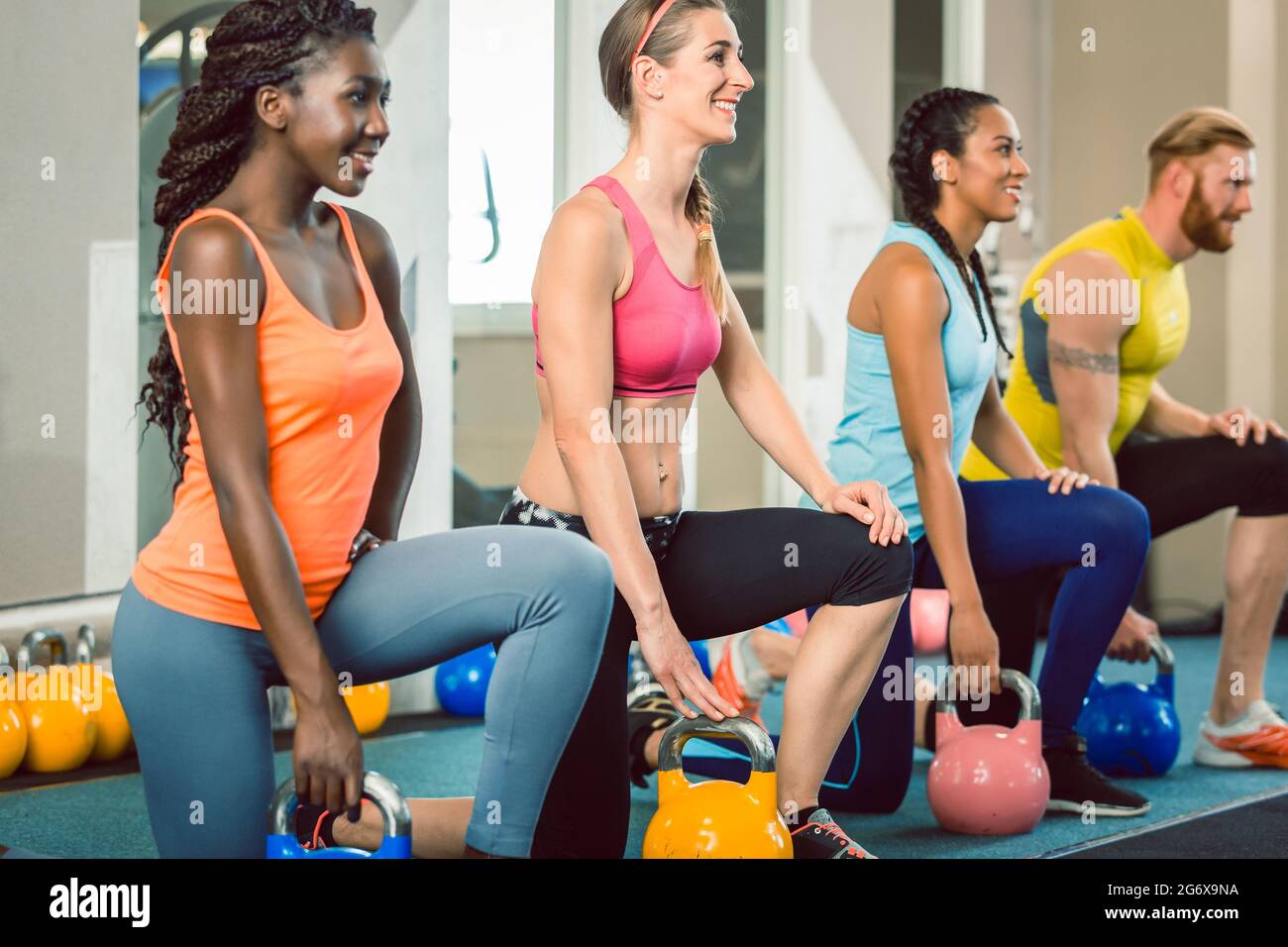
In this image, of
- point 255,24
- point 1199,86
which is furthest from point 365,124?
point 1199,86

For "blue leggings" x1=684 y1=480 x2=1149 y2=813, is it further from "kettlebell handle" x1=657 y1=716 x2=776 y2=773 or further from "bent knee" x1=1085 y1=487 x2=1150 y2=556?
"kettlebell handle" x1=657 y1=716 x2=776 y2=773

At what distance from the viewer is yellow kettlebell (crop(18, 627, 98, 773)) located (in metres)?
3.05

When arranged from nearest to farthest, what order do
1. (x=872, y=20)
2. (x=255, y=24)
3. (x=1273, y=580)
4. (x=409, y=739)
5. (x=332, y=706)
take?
(x=332, y=706)
(x=255, y=24)
(x=1273, y=580)
(x=409, y=739)
(x=872, y=20)

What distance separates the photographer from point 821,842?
6.62 feet

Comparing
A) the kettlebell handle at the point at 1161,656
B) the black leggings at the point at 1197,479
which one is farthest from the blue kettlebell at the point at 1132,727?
the black leggings at the point at 1197,479

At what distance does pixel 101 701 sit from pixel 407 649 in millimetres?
1738

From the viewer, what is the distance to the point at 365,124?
1670mm

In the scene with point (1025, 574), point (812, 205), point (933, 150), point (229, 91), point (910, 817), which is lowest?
point (910, 817)

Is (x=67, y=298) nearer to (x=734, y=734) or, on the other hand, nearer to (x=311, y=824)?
(x=311, y=824)

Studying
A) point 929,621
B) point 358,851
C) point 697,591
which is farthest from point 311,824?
point 929,621

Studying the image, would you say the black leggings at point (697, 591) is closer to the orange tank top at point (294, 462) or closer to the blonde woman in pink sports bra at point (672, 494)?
the blonde woman in pink sports bra at point (672, 494)

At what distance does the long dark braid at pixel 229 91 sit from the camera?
1646 millimetres
